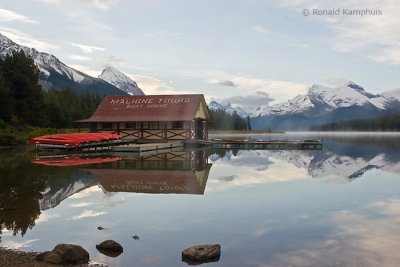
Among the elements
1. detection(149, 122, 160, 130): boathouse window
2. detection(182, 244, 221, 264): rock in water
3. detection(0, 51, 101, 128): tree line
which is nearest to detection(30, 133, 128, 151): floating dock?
detection(149, 122, 160, 130): boathouse window

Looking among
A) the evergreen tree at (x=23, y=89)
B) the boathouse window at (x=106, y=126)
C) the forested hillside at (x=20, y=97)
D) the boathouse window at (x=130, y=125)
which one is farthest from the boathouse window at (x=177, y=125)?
the evergreen tree at (x=23, y=89)

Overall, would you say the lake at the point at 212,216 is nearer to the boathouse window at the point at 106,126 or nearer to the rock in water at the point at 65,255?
the rock in water at the point at 65,255

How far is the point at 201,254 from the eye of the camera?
27.6ft

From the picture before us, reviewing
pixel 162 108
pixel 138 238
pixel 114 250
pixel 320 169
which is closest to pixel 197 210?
pixel 138 238

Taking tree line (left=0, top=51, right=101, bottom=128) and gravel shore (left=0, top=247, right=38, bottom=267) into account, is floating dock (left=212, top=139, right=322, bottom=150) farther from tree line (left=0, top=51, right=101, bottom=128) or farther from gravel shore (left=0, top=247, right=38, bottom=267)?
gravel shore (left=0, top=247, right=38, bottom=267)

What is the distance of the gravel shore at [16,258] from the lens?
8000 millimetres

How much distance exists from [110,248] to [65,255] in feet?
3.68

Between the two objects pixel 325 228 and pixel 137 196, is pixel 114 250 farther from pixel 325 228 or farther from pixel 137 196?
pixel 137 196

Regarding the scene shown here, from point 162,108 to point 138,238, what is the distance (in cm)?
4336

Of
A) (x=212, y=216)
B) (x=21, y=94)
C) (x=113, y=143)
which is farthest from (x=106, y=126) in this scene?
(x=212, y=216)

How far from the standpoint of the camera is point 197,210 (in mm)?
13016

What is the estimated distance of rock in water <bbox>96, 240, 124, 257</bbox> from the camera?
8953 millimetres

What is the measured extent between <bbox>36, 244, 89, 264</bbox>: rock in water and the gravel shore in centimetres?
23

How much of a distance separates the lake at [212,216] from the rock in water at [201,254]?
161 millimetres
